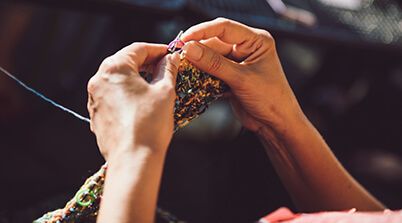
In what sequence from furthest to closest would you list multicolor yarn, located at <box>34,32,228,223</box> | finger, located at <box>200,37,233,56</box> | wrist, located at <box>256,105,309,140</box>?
1. wrist, located at <box>256,105,309,140</box>
2. finger, located at <box>200,37,233,56</box>
3. multicolor yarn, located at <box>34,32,228,223</box>

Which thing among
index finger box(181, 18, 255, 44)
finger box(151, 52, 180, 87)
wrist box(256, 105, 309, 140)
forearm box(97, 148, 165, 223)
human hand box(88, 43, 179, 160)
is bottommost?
forearm box(97, 148, 165, 223)

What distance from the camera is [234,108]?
4.43 ft

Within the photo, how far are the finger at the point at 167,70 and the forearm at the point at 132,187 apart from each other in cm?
17

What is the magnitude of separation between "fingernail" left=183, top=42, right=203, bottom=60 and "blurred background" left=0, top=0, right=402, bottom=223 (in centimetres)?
72

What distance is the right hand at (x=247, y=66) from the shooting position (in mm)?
1095

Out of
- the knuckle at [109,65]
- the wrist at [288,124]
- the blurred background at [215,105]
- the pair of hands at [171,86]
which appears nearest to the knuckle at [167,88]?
the pair of hands at [171,86]

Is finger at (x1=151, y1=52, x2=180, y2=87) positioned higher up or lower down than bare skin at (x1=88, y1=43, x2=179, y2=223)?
higher up

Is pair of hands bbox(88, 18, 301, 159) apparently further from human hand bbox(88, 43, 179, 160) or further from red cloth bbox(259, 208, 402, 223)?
red cloth bbox(259, 208, 402, 223)

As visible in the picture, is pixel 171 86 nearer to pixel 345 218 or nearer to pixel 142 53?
pixel 142 53

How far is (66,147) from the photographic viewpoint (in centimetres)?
298

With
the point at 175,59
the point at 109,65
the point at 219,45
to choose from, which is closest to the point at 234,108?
the point at 219,45

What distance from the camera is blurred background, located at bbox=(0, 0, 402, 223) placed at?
6.56 ft

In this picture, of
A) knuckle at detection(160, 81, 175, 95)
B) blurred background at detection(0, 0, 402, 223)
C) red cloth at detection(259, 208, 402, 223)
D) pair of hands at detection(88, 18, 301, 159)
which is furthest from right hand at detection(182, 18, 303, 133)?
blurred background at detection(0, 0, 402, 223)

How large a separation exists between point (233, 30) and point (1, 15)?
2012 mm
